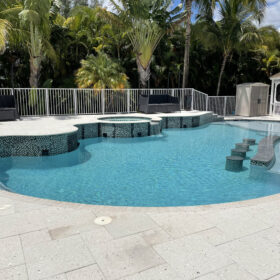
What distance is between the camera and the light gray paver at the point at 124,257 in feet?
7.85

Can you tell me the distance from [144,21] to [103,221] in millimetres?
13950

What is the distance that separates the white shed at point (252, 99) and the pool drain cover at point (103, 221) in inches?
570

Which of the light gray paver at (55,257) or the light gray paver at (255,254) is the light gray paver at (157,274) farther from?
the light gray paver at (255,254)

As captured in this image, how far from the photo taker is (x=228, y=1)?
55.1 ft

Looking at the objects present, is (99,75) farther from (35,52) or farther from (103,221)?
(103,221)

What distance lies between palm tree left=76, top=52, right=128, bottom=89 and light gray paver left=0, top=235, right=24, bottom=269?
1186cm

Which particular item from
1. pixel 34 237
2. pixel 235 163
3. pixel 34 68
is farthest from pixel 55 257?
pixel 34 68

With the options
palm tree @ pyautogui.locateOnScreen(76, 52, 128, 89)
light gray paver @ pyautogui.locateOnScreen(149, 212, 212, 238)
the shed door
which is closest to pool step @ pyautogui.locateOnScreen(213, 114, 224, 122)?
the shed door

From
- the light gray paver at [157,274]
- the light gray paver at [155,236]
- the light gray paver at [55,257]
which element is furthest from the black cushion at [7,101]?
the light gray paver at [157,274]

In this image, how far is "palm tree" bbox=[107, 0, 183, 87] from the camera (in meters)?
14.6

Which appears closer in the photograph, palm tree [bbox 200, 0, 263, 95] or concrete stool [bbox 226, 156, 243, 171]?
concrete stool [bbox 226, 156, 243, 171]

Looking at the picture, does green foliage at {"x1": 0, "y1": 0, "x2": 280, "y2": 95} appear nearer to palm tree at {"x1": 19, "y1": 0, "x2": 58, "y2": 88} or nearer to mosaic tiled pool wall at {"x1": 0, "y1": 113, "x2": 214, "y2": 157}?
palm tree at {"x1": 19, "y1": 0, "x2": 58, "y2": 88}

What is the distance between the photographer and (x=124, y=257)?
2582mm

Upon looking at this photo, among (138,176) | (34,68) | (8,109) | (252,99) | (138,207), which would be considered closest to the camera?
(138,207)
